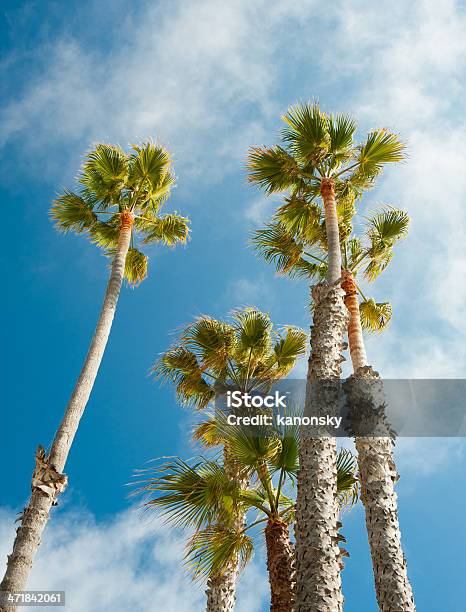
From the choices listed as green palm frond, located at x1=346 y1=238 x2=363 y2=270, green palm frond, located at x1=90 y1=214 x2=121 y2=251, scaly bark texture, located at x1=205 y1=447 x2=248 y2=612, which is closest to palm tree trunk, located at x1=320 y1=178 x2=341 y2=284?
green palm frond, located at x1=346 y1=238 x2=363 y2=270

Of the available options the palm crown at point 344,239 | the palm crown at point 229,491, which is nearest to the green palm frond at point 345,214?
the palm crown at point 344,239

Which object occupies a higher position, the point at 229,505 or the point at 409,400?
the point at 409,400

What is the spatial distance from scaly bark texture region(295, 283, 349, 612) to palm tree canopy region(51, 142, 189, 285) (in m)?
5.21

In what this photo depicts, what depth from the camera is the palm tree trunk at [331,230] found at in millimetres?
9125

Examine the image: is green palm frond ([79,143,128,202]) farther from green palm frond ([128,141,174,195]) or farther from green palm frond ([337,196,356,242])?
green palm frond ([337,196,356,242])

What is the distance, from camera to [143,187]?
1211 centimetres

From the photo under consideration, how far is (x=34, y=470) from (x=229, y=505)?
2752 millimetres

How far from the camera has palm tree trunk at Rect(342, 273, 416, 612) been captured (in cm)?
649

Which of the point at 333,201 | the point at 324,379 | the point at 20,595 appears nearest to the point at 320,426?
the point at 324,379

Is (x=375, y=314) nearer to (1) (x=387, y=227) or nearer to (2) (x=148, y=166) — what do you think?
(1) (x=387, y=227)

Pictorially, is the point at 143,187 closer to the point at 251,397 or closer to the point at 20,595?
the point at 251,397

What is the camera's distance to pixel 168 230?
1311 centimetres

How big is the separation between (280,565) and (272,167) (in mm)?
7644

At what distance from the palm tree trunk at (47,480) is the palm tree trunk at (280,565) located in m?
3.11
